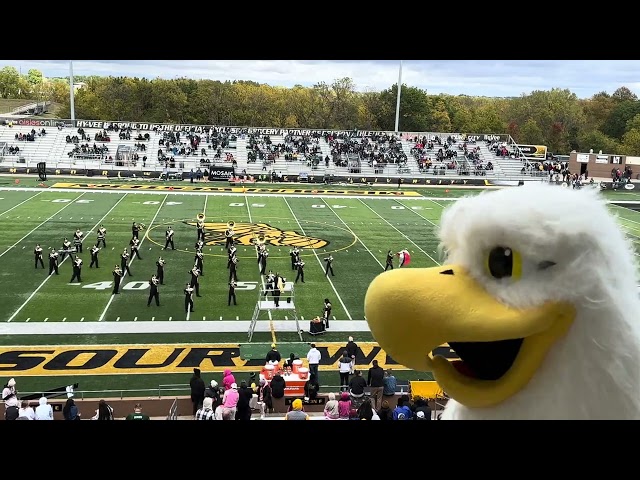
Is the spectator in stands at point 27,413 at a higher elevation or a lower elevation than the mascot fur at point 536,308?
lower

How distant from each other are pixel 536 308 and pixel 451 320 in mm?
364

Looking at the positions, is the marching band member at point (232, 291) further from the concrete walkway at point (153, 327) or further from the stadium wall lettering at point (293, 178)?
the stadium wall lettering at point (293, 178)

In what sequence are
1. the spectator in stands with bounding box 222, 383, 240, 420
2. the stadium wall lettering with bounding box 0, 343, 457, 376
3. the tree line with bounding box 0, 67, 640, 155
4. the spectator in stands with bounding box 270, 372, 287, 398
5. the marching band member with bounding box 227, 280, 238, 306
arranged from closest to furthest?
the spectator in stands with bounding box 222, 383, 240, 420 < the spectator in stands with bounding box 270, 372, 287, 398 < the stadium wall lettering with bounding box 0, 343, 457, 376 < the marching band member with bounding box 227, 280, 238, 306 < the tree line with bounding box 0, 67, 640, 155

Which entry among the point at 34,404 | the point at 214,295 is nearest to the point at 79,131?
the point at 214,295

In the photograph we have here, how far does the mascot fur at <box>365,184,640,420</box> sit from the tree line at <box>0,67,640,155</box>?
61221mm

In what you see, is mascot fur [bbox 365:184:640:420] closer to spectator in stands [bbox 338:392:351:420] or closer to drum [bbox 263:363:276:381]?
spectator in stands [bbox 338:392:351:420]

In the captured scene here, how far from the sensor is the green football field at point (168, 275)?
1112cm

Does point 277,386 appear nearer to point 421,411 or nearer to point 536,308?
point 421,411

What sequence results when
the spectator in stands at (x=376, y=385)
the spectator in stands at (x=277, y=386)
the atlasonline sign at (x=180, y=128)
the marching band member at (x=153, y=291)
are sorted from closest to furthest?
the spectator in stands at (x=277, y=386) → the spectator in stands at (x=376, y=385) → the marching band member at (x=153, y=291) → the atlasonline sign at (x=180, y=128)

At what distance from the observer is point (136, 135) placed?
147 ft

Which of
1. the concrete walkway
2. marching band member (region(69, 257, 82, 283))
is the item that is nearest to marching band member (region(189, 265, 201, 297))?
the concrete walkway

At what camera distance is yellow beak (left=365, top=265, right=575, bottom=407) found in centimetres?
257

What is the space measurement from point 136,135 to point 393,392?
3983cm

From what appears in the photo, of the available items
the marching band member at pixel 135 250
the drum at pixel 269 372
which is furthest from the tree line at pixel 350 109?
the drum at pixel 269 372
